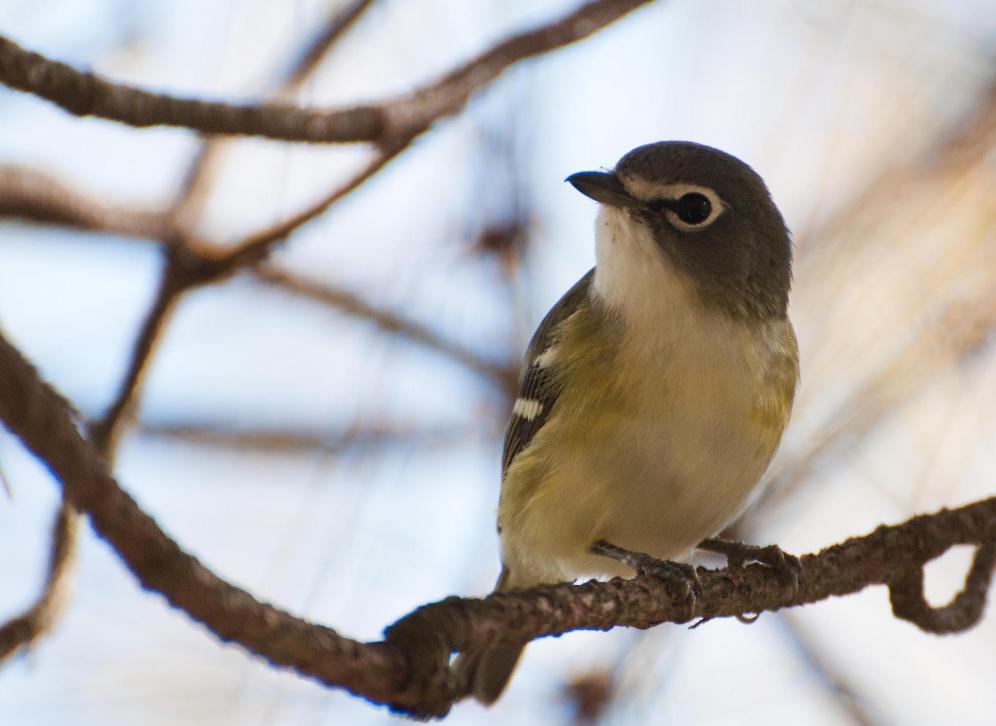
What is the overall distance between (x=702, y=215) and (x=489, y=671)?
1728 millimetres

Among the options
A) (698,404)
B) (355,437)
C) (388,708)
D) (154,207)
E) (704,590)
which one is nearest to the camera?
(388,708)

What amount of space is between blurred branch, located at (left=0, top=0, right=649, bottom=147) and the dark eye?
1.85 ft

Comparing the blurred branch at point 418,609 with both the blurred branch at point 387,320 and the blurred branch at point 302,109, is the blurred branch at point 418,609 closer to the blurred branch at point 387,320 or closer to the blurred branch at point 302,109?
the blurred branch at point 302,109

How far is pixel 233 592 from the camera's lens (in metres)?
1.29

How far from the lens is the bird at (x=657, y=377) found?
290cm

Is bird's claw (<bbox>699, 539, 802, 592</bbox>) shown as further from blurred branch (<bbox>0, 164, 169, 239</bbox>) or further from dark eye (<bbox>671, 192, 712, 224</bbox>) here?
blurred branch (<bbox>0, 164, 169, 239</bbox>)

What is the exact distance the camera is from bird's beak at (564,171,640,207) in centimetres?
312

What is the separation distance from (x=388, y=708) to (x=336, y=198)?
72.2 inches

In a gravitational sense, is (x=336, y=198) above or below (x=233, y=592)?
below

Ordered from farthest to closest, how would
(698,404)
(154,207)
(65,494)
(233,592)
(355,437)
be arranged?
1. (355,437)
2. (154,207)
3. (698,404)
4. (233,592)
5. (65,494)

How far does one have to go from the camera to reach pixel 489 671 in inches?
148

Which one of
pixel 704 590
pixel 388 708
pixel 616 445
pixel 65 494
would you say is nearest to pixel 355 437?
pixel 616 445

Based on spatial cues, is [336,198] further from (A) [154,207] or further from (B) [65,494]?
(B) [65,494]

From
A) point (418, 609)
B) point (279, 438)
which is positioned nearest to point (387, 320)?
point (279, 438)
